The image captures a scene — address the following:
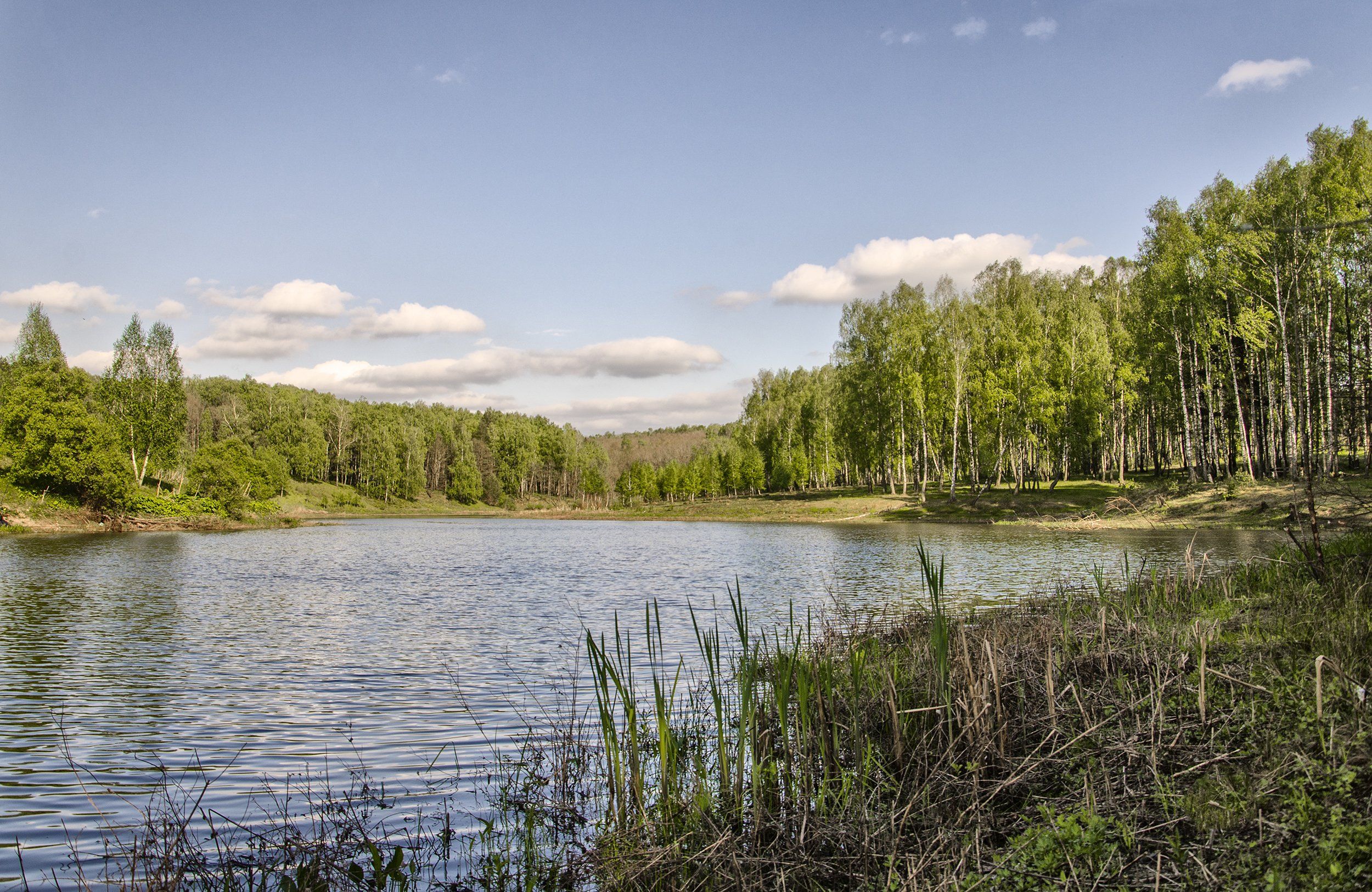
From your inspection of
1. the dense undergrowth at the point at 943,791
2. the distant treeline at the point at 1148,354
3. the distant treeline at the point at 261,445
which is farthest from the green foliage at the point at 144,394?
the dense undergrowth at the point at 943,791

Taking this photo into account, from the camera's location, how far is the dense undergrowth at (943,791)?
431 centimetres

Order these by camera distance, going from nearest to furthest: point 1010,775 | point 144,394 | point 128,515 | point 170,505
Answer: point 1010,775 < point 128,515 < point 170,505 < point 144,394

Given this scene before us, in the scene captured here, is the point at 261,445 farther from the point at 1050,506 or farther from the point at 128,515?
the point at 1050,506

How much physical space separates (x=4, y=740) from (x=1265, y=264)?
44.3m

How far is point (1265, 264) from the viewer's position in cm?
3528

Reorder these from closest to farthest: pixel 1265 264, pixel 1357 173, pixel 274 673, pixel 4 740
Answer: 1. pixel 4 740
2. pixel 274 673
3. pixel 1357 173
4. pixel 1265 264

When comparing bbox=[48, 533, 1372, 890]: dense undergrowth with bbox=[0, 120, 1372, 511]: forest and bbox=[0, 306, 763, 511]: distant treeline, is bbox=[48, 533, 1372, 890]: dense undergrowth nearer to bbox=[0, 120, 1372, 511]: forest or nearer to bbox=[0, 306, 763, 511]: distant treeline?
bbox=[0, 120, 1372, 511]: forest

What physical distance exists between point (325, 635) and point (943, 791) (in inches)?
552

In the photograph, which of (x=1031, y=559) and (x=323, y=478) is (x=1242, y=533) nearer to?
(x=1031, y=559)

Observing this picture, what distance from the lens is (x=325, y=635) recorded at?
1592 centimetres

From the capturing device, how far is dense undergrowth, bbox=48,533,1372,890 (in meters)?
4.31

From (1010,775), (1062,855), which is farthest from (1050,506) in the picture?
(1062,855)

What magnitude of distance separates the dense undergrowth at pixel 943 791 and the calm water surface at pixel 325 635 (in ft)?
4.68

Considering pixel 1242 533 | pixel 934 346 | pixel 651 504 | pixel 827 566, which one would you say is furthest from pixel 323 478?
pixel 1242 533
